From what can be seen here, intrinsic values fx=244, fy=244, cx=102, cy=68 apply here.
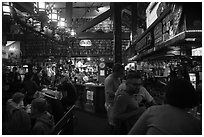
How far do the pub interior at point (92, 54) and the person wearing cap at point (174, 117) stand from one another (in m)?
0.10

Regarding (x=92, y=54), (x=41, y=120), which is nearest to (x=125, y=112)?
(x=41, y=120)

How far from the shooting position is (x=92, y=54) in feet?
54.2

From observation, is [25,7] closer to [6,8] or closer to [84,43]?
[6,8]

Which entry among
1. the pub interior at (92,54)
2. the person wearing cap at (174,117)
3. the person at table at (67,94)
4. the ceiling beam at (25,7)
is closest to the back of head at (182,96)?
the person wearing cap at (174,117)

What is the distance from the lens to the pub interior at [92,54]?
3830 millimetres

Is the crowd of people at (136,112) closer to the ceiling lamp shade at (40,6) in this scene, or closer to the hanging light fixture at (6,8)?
the hanging light fixture at (6,8)

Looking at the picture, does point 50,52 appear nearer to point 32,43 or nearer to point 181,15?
point 32,43

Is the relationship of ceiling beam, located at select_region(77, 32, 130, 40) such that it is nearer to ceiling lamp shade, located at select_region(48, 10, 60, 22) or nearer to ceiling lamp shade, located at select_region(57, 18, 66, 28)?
ceiling lamp shade, located at select_region(57, 18, 66, 28)

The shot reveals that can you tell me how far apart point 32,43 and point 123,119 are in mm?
13661

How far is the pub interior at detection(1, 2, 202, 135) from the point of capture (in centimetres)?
383

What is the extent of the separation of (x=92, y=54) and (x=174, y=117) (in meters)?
15.0

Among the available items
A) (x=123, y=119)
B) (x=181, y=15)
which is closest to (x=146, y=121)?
(x=123, y=119)

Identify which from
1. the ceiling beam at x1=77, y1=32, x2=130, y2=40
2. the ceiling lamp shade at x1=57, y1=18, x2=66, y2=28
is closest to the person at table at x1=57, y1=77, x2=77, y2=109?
Result: the ceiling lamp shade at x1=57, y1=18, x2=66, y2=28

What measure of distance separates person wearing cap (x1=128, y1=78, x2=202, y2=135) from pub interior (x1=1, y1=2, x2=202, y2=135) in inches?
3.9
